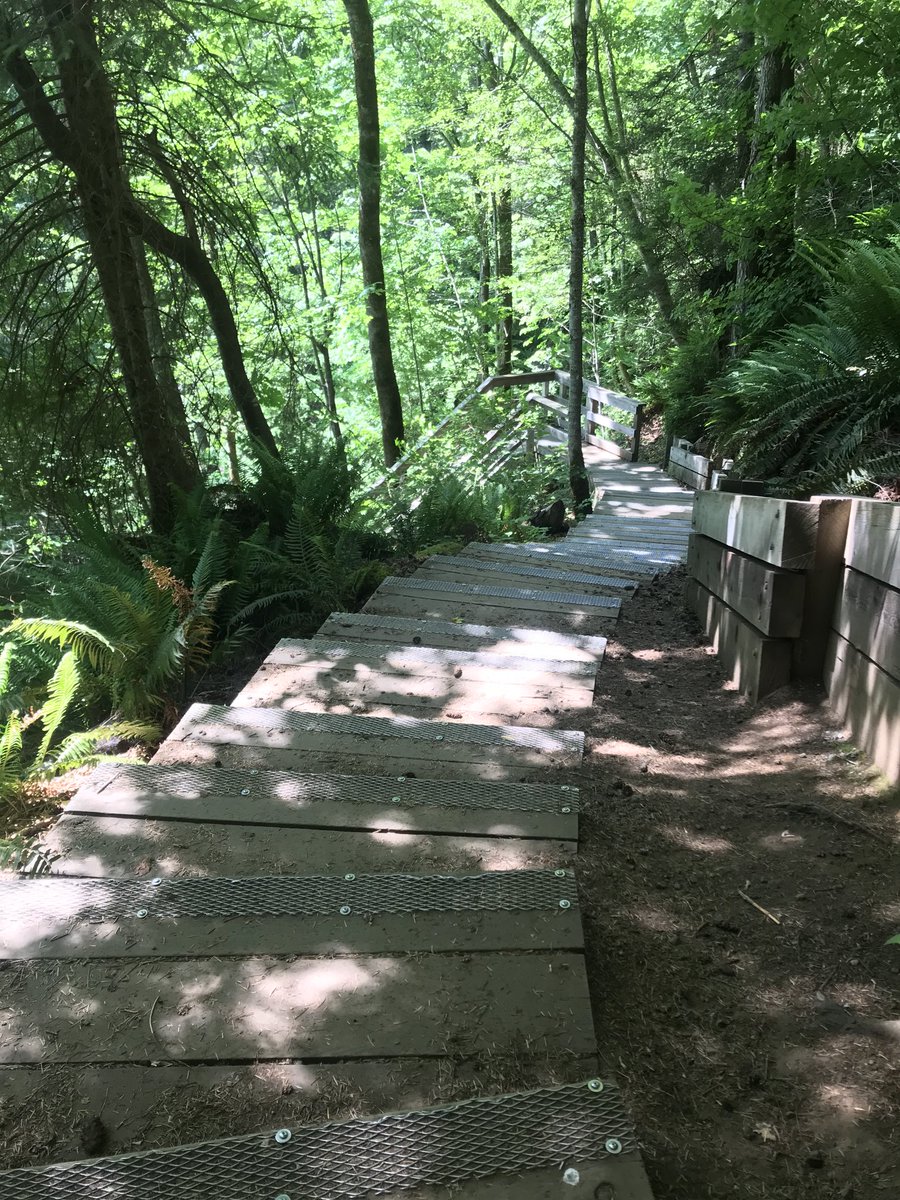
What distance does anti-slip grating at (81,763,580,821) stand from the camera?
2.22m

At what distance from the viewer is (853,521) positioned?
2758mm

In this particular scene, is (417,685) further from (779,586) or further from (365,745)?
(779,586)

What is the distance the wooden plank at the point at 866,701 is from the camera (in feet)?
7.54

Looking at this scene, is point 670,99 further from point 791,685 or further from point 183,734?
point 183,734

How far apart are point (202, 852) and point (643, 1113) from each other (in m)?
1.23

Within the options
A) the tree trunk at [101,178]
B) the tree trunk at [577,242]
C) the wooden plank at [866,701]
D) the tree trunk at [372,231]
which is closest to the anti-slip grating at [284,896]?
the wooden plank at [866,701]

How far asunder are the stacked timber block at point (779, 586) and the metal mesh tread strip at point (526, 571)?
1768 mm

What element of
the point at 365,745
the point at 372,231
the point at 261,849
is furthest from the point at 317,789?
the point at 372,231

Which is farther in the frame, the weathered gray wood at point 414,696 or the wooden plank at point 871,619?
the weathered gray wood at point 414,696

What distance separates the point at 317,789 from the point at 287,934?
64 centimetres

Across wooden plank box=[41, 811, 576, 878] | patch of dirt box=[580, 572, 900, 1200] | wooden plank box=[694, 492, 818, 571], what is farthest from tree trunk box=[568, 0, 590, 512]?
wooden plank box=[41, 811, 576, 878]

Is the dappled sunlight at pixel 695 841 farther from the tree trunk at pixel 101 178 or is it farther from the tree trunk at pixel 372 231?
the tree trunk at pixel 372 231

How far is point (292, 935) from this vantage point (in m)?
1.67

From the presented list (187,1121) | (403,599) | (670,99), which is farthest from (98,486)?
(670,99)
